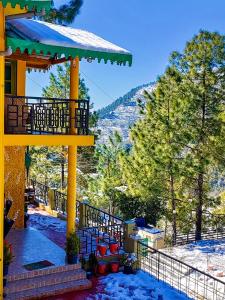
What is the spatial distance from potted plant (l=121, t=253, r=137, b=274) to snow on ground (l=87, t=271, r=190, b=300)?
0.57 ft

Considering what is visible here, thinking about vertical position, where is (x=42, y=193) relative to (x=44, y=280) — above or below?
above

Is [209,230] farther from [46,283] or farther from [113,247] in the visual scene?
[46,283]

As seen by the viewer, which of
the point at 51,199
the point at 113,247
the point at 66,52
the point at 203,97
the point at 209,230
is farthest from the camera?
the point at 209,230

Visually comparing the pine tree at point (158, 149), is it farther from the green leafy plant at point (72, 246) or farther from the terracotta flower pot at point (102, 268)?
the green leafy plant at point (72, 246)

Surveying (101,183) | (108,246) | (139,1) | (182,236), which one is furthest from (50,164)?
(139,1)

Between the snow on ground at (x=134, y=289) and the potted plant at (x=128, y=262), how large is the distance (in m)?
0.17

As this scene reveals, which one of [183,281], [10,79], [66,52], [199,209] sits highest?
[66,52]

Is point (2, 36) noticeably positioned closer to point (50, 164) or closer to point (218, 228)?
point (218, 228)

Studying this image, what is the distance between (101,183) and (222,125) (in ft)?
35.1

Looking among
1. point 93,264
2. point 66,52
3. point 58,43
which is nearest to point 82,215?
point 93,264

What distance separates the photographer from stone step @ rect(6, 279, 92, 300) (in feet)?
31.5

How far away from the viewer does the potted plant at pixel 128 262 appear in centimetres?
1150

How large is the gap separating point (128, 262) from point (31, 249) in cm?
275

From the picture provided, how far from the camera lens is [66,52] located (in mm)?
9367
